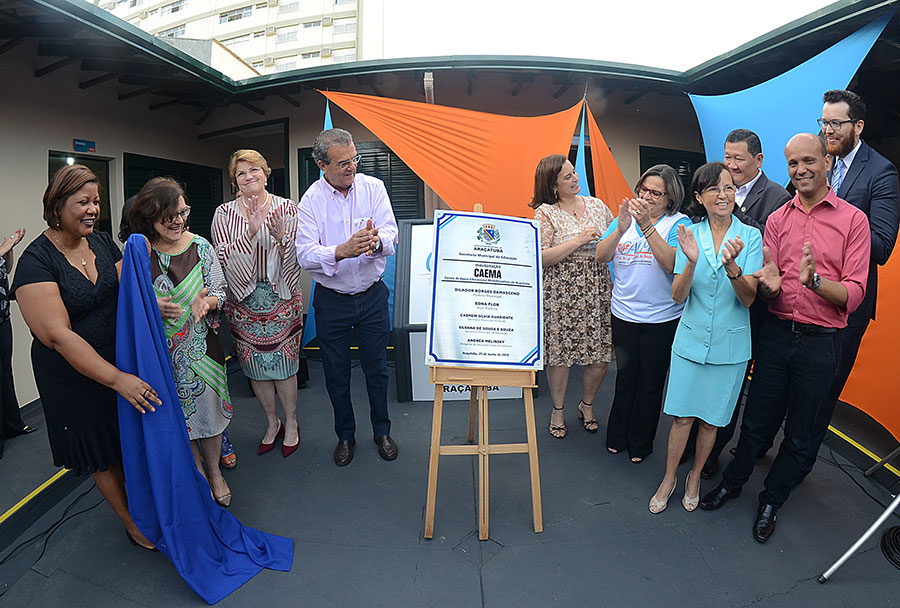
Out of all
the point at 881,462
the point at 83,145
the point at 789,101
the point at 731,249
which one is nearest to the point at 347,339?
the point at 731,249

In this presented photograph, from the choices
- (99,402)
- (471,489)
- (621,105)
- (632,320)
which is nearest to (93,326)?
(99,402)

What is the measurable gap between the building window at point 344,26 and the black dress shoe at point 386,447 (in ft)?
193

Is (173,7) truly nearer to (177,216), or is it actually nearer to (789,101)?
(177,216)

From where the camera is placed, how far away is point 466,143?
3797mm

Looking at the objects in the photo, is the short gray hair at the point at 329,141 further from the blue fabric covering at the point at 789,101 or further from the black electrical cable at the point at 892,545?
the black electrical cable at the point at 892,545

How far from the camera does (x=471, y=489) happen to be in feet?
8.30

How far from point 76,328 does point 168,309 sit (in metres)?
0.31

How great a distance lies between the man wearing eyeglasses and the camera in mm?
2465

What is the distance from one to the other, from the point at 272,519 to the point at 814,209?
2764mm

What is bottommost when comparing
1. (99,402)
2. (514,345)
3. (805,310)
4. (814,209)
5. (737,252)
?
(99,402)

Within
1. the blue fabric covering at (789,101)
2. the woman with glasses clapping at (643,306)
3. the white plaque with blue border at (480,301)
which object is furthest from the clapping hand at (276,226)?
the blue fabric covering at (789,101)

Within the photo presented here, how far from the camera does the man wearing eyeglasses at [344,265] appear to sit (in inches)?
97.0

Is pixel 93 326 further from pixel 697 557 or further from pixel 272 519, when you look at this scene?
pixel 697 557

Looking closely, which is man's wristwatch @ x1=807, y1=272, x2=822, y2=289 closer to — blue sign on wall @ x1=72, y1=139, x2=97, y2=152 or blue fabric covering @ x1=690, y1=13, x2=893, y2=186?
blue fabric covering @ x1=690, y1=13, x2=893, y2=186
